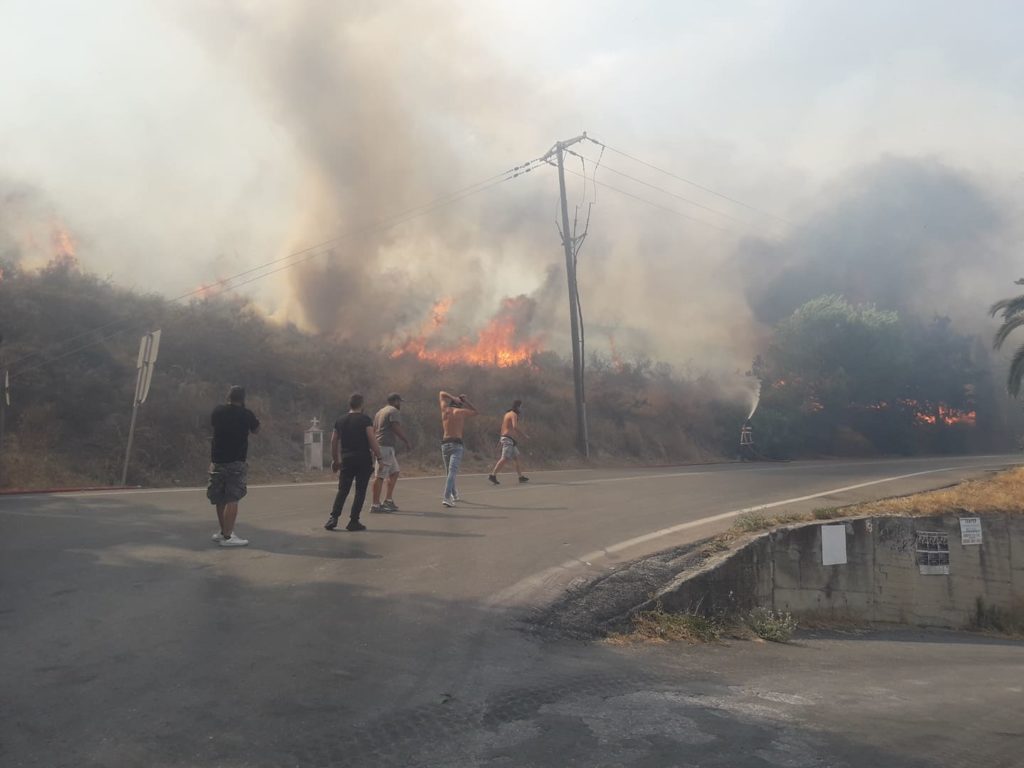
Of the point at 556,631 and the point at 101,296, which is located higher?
the point at 101,296

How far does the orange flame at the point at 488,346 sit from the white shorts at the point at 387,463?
17942 millimetres

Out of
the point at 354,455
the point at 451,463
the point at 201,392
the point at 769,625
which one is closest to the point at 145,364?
the point at 201,392

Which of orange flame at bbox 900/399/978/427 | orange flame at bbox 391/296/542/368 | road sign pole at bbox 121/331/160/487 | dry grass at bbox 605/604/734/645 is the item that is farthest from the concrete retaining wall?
orange flame at bbox 900/399/978/427

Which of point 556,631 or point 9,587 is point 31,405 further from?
point 556,631

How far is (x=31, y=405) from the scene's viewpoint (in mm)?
16250

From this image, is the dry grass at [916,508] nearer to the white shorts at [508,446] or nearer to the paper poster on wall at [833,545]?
the paper poster on wall at [833,545]

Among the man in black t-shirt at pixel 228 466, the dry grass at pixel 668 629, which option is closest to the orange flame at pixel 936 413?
the dry grass at pixel 668 629

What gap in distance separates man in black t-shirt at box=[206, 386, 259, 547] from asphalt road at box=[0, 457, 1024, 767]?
0.40 m

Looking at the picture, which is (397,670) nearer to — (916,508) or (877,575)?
(877,575)

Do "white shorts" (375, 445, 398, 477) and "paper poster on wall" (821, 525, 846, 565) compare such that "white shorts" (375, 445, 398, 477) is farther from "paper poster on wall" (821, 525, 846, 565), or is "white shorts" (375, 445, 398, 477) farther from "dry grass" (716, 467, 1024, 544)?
"paper poster on wall" (821, 525, 846, 565)

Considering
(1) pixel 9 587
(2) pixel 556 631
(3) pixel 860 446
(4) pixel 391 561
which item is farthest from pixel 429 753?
(3) pixel 860 446

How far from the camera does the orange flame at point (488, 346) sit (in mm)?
29078

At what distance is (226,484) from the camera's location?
7348 millimetres

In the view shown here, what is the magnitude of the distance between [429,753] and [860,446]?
130 ft
